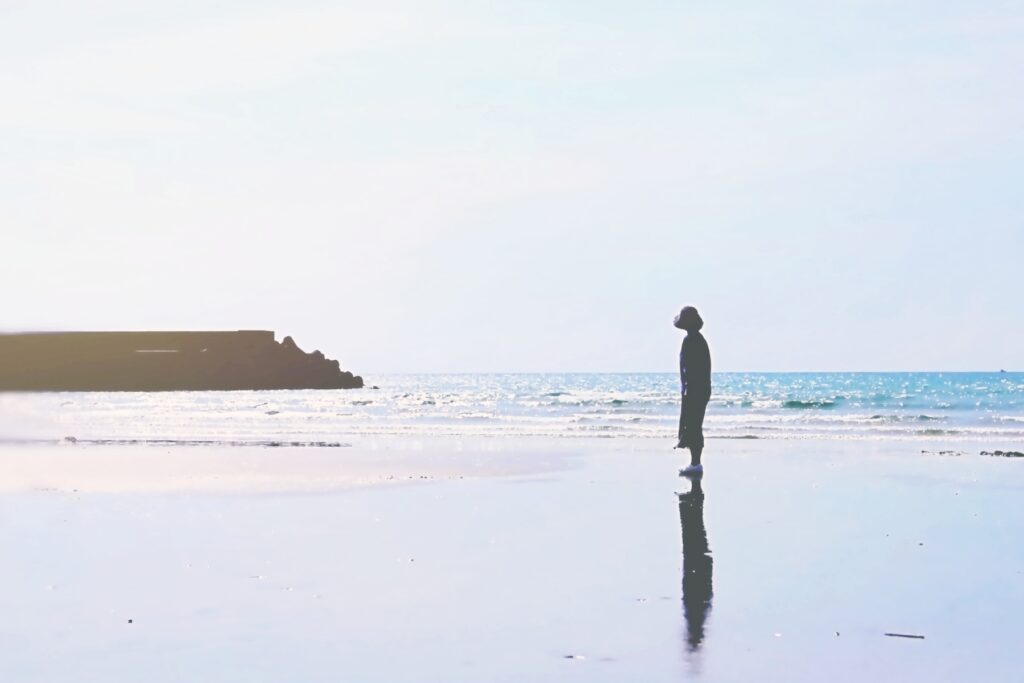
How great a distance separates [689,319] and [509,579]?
28.6 ft

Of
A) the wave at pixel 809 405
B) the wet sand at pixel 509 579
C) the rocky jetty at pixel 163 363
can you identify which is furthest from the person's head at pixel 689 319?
the rocky jetty at pixel 163 363

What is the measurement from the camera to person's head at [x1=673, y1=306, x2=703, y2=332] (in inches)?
640

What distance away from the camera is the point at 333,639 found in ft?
20.4

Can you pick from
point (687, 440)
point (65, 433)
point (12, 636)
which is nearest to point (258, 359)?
point (65, 433)

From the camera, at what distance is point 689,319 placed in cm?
1627

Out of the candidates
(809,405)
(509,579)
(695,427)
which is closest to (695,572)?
(509,579)

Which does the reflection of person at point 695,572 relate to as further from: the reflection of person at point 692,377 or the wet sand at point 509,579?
the reflection of person at point 692,377

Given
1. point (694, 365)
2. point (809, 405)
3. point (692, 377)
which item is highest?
point (694, 365)

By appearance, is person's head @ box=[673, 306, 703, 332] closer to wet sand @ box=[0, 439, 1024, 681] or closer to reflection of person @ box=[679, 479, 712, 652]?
wet sand @ box=[0, 439, 1024, 681]

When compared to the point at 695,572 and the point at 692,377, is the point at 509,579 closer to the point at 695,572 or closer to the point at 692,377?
the point at 695,572

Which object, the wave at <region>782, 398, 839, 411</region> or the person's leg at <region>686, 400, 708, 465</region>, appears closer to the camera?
the person's leg at <region>686, 400, 708, 465</region>

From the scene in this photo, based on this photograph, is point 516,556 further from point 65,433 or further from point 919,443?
point 65,433

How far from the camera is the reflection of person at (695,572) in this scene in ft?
21.4

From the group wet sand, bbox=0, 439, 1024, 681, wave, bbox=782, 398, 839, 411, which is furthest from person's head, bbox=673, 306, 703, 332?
wave, bbox=782, 398, 839, 411
